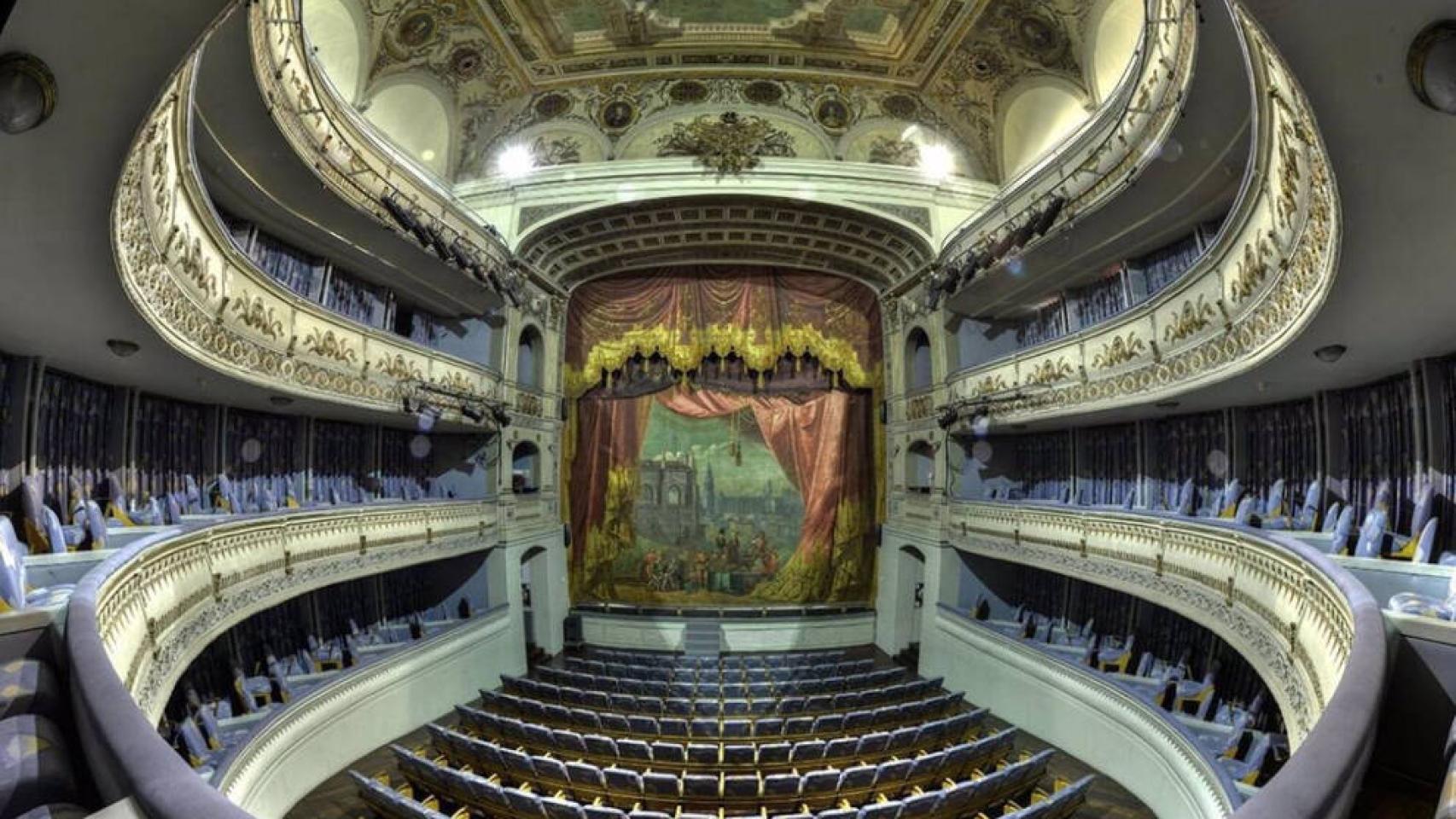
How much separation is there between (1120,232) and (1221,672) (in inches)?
289

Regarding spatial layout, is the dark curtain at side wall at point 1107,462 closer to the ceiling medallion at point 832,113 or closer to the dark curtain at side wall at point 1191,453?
the dark curtain at side wall at point 1191,453

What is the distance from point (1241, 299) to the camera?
7602 mm

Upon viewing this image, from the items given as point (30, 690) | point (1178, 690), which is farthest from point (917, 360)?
point (30, 690)

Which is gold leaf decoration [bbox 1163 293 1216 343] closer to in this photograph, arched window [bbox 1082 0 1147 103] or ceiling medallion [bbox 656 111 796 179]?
arched window [bbox 1082 0 1147 103]

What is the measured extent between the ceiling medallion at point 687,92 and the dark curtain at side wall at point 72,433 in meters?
13.2

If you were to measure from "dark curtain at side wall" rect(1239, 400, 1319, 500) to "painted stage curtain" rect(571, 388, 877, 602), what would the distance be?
35.6ft

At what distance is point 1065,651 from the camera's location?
1286cm

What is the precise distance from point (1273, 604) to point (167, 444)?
14.5m

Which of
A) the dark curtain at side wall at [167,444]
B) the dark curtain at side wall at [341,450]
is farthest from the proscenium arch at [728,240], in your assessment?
the dark curtain at side wall at [167,444]

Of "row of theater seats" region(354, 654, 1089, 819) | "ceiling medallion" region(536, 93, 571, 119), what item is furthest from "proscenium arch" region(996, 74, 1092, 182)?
"row of theater seats" region(354, 654, 1089, 819)

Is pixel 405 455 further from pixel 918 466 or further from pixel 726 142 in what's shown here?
pixel 918 466

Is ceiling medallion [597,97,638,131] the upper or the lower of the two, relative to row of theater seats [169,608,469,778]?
upper

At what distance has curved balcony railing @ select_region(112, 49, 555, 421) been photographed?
5418 millimetres

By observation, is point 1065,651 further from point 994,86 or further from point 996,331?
point 994,86
